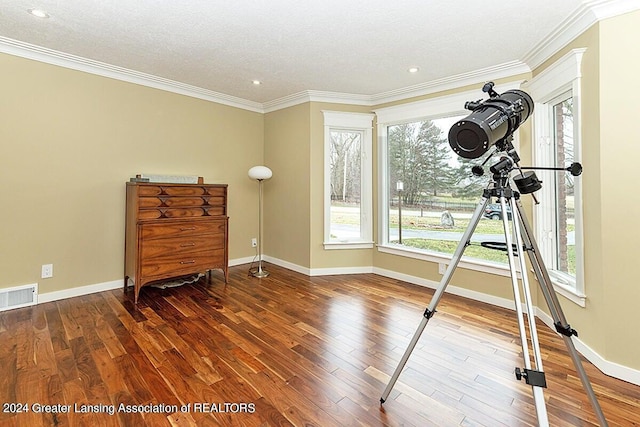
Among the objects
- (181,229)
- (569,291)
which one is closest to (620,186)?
(569,291)

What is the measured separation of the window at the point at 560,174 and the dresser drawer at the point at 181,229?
3.24 meters

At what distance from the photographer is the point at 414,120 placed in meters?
3.56

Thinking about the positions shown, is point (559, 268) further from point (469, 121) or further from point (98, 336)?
point (98, 336)

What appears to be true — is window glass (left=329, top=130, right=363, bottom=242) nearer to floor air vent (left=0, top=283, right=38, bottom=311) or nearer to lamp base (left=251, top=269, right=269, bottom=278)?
lamp base (left=251, top=269, right=269, bottom=278)

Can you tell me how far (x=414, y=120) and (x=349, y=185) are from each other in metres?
1.13

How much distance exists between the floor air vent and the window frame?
11.9 ft

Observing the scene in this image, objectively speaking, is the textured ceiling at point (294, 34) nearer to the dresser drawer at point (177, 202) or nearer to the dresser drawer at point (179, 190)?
the dresser drawer at point (179, 190)

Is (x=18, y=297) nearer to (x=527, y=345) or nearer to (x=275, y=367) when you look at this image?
(x=275, y=367)

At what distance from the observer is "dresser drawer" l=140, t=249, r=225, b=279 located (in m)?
2.96

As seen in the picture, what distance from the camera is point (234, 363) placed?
1875 millimetres

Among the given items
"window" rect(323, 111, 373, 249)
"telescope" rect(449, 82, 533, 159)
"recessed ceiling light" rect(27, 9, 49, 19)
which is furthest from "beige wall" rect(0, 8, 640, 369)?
"telescope" rect(449, 82, 533, 159)

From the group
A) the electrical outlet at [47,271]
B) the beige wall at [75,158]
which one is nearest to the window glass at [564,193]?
the beige wall at [75,158]

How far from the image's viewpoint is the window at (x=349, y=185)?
390 centimetres

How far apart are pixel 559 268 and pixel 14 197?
4.78 meters
